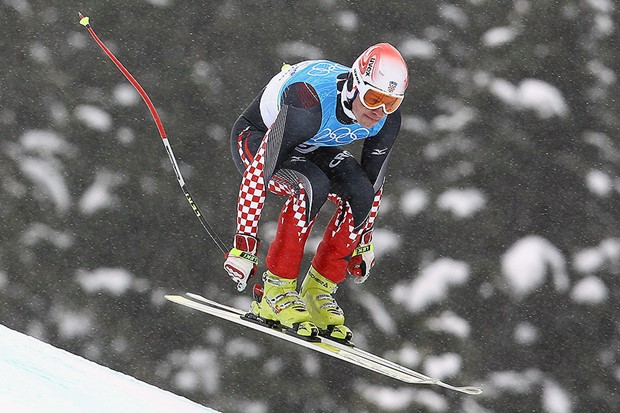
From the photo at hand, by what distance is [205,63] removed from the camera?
4520mm

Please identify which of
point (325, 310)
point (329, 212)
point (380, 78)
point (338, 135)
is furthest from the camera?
point (329, 212)

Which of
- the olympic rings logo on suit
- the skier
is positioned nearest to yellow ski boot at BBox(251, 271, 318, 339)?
the skier

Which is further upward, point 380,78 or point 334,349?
point 380,78

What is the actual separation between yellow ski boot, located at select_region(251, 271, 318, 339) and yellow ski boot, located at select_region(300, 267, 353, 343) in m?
0.13

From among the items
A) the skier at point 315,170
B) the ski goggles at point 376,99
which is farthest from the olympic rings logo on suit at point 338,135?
the ski goggles at point 376,99

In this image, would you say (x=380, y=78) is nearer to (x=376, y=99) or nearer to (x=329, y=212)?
(x=376, y=99)

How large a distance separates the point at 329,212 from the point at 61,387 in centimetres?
178

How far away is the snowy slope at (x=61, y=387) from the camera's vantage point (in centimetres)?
258

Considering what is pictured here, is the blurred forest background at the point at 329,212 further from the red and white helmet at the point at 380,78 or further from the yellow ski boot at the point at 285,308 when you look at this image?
the red and white helmet at the point at 380,78

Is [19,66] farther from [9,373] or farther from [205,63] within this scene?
[9,373]

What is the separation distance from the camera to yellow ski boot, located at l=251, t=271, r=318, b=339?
3.11m

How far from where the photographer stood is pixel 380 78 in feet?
9.44

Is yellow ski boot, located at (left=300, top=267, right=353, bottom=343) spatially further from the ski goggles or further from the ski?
the ski goggles

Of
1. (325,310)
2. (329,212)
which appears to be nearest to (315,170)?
(325,310)
